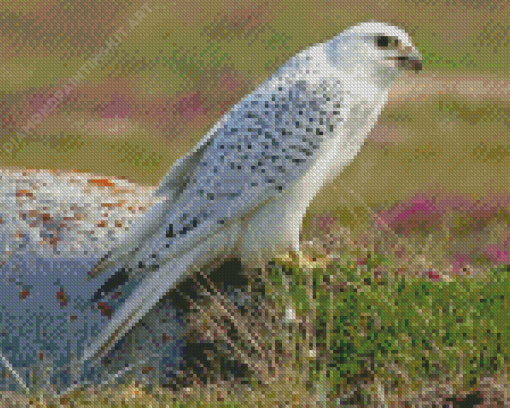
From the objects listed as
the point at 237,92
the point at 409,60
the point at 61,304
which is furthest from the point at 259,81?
the point at 61,304

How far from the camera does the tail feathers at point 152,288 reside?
5.93 meters

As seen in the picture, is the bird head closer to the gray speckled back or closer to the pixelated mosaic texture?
the pixelated mosaic texture

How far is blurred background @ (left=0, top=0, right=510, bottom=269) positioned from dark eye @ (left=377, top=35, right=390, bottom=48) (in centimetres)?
131

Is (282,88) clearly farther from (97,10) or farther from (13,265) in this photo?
(97,10)

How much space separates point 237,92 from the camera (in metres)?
19.4

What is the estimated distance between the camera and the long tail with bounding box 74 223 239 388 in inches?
234

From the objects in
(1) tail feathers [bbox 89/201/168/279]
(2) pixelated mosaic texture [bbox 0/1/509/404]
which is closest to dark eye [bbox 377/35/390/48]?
(2) pixelated mosaic texture [bbox 0/1/509/404]

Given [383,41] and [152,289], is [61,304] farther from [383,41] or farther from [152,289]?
[383,41]

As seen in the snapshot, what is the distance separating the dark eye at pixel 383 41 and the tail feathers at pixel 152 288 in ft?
4.86

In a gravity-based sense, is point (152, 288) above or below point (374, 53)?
below

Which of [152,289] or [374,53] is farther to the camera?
[374,53]

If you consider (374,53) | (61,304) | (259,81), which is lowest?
(259,81)

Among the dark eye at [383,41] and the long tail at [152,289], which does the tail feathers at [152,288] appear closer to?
the long tail at [152,289]

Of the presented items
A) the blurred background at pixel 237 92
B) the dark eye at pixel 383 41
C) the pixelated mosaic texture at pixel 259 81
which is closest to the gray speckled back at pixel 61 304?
the pixelated mosaic texture at pixel 259 81
